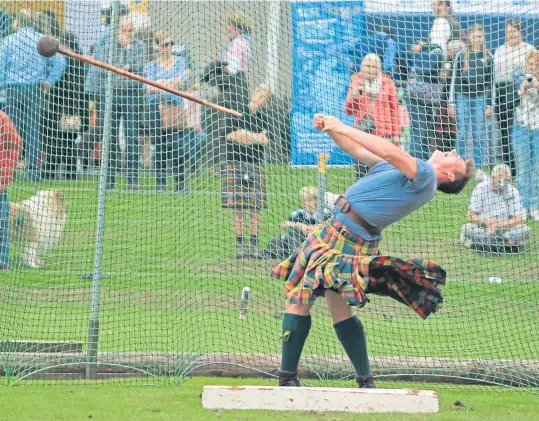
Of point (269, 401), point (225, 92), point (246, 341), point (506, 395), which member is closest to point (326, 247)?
point (269, 401)

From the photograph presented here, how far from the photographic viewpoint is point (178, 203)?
8.45 metres

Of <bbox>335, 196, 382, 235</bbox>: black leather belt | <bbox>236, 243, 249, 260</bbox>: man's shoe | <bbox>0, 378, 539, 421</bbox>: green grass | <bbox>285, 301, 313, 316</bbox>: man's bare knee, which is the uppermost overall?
<bbox>236, 243, 249, 260</bbox>: man's shoe

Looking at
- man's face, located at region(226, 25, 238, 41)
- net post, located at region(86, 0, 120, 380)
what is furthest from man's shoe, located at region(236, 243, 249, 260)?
net post, located at region(86, 0, 120, 380)

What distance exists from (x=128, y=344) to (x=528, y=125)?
3.53 meters

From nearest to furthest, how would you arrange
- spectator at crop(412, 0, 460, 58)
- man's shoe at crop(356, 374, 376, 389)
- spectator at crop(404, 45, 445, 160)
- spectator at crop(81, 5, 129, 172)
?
man's shoe at crop(356, 374, 376, 389)
spectator at crop(81, 5, 129, 172)
spectator at crop(412, 0, 460, 58)
spectator at crop(404, 45, 445, 160)

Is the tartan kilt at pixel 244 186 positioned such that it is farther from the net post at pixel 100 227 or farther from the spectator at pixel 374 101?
the net post at pixel 100 227

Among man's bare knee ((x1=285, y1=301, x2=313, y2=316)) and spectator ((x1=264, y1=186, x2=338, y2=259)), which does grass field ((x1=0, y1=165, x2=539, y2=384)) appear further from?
man's bare knee ((x1=285, y1=301, x2=313, y2=316))

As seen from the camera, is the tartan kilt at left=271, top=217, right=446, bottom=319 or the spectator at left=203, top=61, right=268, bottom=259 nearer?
the tartan kilt at left=271, top=217, right=446, bottom=319

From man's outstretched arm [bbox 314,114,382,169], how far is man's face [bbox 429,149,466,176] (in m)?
0.33

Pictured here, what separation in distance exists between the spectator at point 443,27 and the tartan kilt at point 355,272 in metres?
2.93

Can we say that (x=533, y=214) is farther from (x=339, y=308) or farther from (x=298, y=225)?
(x=339, y=308)

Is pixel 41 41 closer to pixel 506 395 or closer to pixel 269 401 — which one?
pixel 269 401

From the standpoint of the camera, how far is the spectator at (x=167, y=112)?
7898mm

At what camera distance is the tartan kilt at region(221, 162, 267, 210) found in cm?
817
